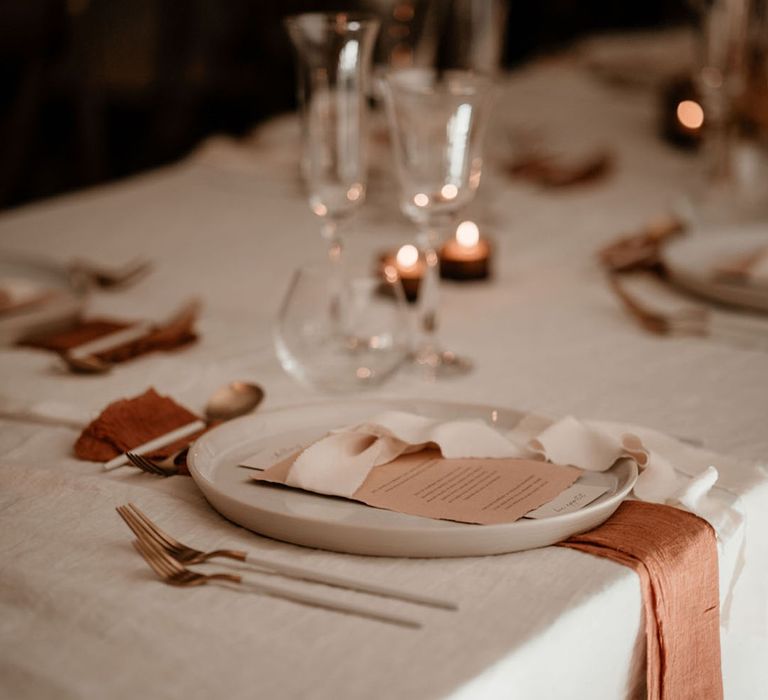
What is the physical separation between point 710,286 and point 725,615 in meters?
0.58

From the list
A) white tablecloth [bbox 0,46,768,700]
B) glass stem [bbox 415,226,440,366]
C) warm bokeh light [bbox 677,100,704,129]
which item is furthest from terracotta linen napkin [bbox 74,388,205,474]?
warm bokeh light [bbox 677,100,704,129]

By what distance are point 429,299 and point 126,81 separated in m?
2.87

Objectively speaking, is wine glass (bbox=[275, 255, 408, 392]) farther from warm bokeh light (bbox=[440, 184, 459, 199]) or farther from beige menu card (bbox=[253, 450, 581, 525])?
beige menu card (bbox=[253, 450, 581, 525])

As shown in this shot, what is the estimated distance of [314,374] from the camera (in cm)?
101

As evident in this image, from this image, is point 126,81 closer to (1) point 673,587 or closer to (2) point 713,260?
(2) point 713,260

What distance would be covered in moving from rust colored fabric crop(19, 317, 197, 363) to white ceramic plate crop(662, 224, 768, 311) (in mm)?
578

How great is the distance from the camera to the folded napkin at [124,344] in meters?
1.11

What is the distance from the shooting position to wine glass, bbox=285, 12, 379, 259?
1039mm


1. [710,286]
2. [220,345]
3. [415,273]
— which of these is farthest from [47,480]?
[710,286]

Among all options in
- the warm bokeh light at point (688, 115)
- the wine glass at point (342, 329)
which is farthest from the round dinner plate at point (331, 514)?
the warm bokeh light at point (688, 115)


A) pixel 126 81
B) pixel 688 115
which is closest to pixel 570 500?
pixel 688 115

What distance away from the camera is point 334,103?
1.07m

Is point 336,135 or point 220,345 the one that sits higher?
point 336,135

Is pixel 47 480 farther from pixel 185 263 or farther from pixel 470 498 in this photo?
pixel 185 263
